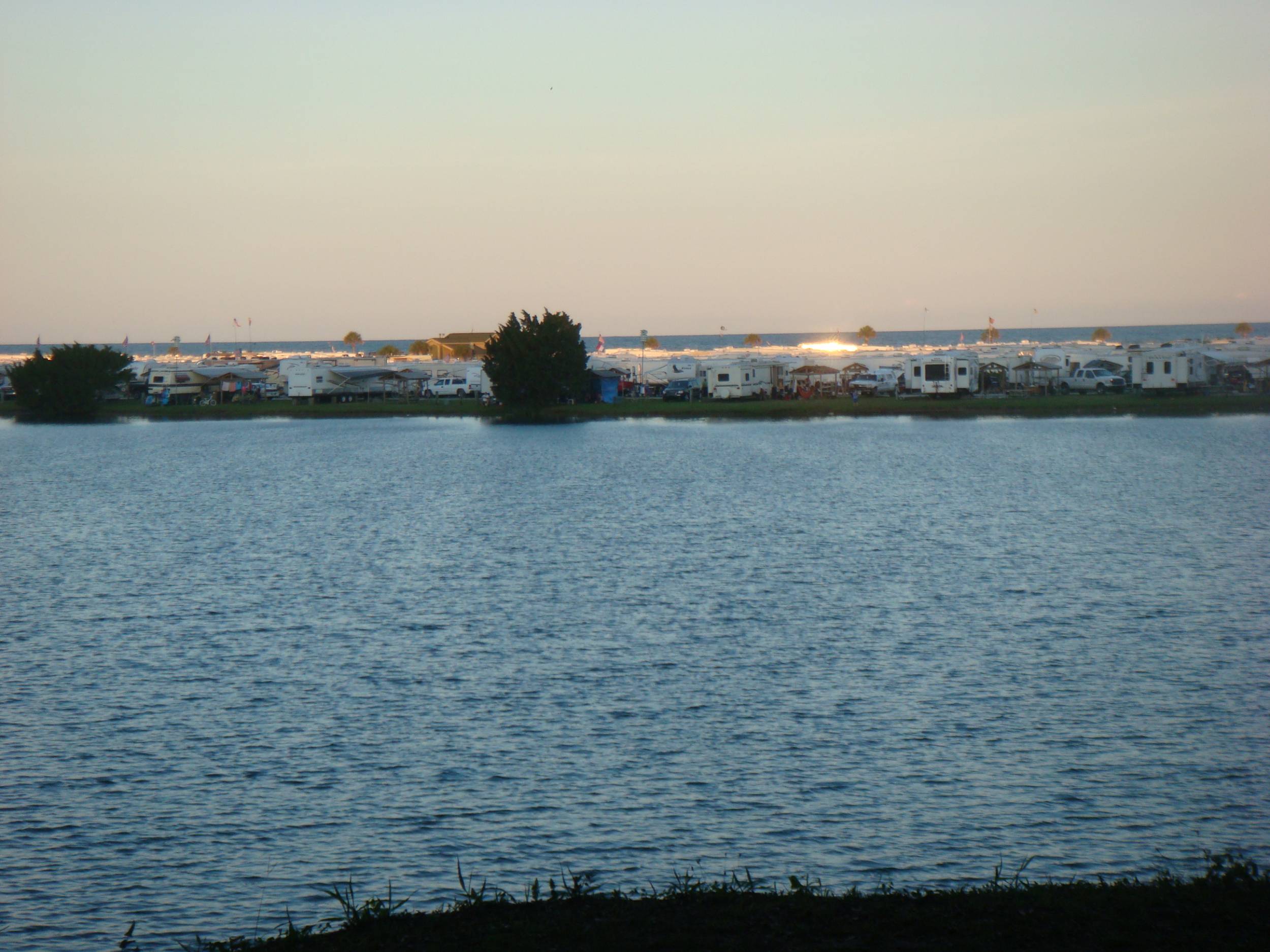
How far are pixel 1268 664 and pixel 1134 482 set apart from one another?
33773 millimetres

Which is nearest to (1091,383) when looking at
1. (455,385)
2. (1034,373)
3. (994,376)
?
(1034,373)

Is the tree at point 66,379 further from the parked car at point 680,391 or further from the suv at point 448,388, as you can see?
the parked car at point 680,391

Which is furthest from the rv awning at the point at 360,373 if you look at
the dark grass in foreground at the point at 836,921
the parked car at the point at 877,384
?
the dark grass in foreground at the point at 836,921

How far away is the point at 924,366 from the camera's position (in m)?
95.7

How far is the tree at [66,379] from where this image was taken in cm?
10425

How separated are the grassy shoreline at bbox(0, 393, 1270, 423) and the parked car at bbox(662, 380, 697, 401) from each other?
95.2 inches

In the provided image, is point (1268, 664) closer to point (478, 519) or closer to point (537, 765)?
point (537, 765)

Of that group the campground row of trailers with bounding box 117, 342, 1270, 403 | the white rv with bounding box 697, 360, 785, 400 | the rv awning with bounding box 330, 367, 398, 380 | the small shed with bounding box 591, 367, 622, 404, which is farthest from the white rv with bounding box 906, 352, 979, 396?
the rv awning with bounding box 330, 367, 398, 380

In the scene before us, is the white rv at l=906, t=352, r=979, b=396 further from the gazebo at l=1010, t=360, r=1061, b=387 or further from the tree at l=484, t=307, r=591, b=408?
the tree at l=484, t=307, r=591, b=408

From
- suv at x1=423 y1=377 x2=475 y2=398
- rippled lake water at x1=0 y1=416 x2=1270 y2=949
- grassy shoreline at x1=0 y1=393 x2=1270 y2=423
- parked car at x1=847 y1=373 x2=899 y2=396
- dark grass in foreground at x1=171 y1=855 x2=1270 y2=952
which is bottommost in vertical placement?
rippled lake water at x1=0 y1=416 x2=1270 y2=949

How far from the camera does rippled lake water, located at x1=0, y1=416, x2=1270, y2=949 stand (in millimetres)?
13242

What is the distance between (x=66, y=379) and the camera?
104m

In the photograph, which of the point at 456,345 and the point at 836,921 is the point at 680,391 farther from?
the point at 836,921

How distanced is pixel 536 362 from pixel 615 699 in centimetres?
7331
